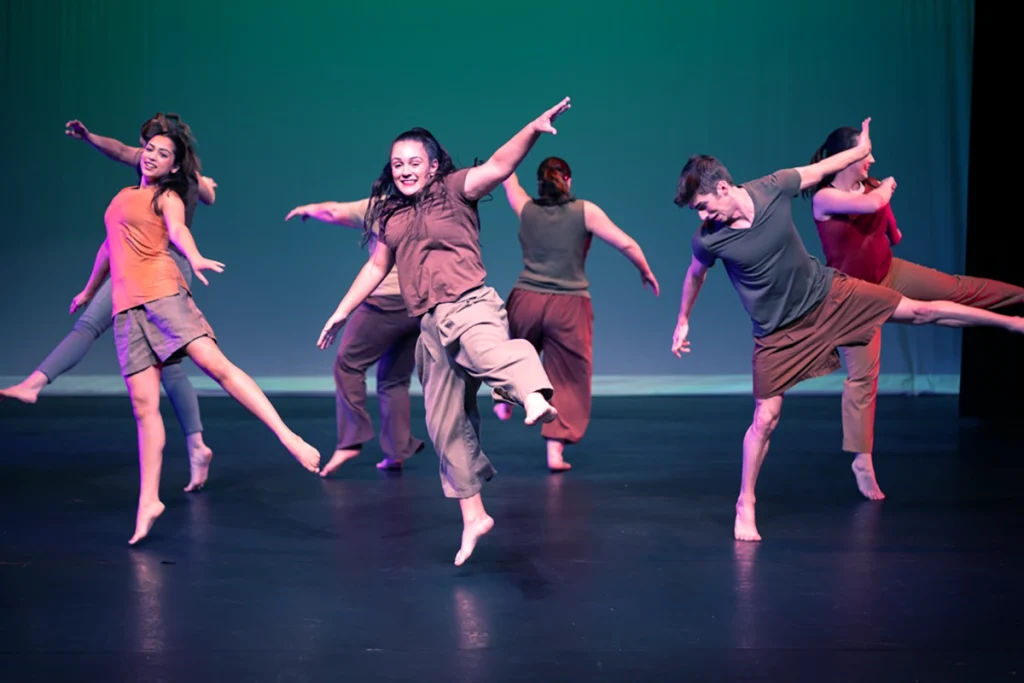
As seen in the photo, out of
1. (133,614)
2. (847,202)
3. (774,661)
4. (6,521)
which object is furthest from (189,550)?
(847,202)

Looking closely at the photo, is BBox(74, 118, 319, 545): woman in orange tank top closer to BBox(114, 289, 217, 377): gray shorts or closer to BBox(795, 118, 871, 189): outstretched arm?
BBox(114, 289, 217, 377): gray shorts

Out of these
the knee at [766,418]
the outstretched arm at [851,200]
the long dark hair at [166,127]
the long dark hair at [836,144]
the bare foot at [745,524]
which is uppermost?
the long dark hair at [166,127]

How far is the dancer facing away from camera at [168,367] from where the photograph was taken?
3959mm

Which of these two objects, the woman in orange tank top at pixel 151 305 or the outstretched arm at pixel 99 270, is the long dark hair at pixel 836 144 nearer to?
the woman in orange tank top at pixel 151 305

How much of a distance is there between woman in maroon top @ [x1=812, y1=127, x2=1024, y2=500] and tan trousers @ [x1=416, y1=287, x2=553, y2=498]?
1.53m

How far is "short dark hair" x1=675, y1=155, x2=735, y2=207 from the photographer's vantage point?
10.8ft

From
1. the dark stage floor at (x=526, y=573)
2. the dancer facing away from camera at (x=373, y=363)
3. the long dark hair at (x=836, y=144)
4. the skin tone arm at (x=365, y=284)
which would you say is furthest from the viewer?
the dancer facing away from camera at (x=373, y=363)

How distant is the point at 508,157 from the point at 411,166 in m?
0.38

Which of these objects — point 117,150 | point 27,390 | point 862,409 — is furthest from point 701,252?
point 27,390

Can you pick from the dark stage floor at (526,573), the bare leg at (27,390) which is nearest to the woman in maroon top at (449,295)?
the dark stage floor at (526,573)

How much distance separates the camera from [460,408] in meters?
3.14

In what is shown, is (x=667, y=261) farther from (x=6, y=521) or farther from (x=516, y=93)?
(x=6, y=521)

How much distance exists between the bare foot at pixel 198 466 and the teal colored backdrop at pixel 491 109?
375cm

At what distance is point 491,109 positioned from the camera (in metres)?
7.82
